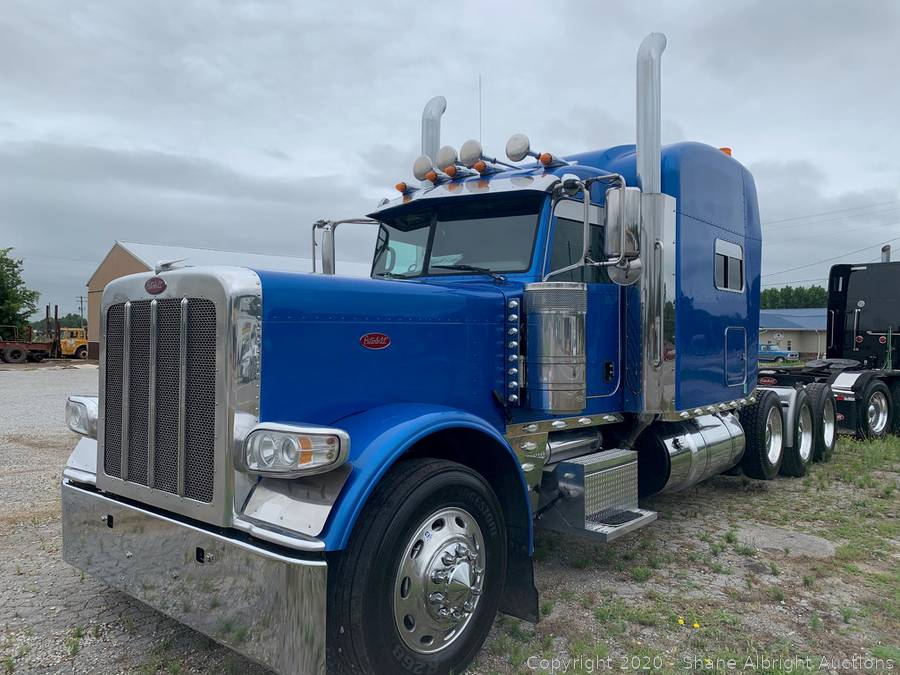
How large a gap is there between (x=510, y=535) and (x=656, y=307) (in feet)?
6.88

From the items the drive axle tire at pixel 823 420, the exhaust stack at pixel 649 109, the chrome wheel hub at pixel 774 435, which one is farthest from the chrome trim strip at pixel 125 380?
the drive axle tire at pixel 823 420

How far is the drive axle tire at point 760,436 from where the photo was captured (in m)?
7.09

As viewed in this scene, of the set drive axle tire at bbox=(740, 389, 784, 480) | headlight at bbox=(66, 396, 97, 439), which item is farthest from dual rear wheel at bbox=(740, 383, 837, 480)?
headlight at bbox=(66, 396, 97, 439)

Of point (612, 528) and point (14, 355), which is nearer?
point (612, 528)

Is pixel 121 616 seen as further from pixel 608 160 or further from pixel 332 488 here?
pixel 608 160

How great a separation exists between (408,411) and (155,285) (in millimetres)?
1330

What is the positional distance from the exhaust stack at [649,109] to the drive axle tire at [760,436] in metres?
3.31

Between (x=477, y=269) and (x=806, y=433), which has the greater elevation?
(x=477, y=269)

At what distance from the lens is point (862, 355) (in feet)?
38.9

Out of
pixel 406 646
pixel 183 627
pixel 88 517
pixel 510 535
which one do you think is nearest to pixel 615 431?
pixel 510 535

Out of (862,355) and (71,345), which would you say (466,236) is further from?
(71,345)

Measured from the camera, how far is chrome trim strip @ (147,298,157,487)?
3246 mm

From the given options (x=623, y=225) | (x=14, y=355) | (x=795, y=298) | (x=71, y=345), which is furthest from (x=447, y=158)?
(x=795, y=298)

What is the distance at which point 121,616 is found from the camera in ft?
12.8
